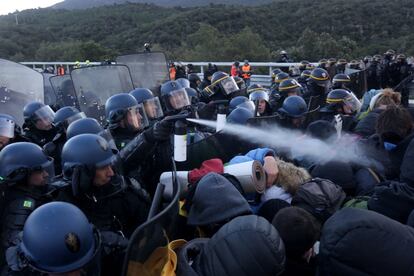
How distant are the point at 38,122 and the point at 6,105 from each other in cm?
145

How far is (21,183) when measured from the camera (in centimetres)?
321

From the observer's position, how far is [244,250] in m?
2.03

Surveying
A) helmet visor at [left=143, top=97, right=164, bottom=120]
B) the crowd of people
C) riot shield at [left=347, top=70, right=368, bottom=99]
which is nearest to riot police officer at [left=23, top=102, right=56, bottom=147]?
the crowd of people

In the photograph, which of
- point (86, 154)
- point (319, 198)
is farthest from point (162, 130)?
point (319, 198)

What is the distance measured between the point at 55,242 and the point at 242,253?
0.96 m

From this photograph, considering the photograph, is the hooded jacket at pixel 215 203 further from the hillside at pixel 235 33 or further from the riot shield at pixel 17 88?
the hillside at pixel 235 33

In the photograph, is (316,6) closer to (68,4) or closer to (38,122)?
(38,122)

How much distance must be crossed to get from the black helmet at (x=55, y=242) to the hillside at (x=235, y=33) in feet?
87.1

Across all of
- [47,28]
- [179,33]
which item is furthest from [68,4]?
[179,33]

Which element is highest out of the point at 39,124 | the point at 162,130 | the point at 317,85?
the point at 162,130

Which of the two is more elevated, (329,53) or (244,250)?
(244,250)

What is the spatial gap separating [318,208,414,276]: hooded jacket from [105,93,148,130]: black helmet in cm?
275

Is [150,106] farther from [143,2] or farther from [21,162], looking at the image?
[143,2]

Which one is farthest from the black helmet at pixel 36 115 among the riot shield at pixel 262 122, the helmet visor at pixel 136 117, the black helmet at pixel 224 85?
Result: the black helmet at pixel 224 85
